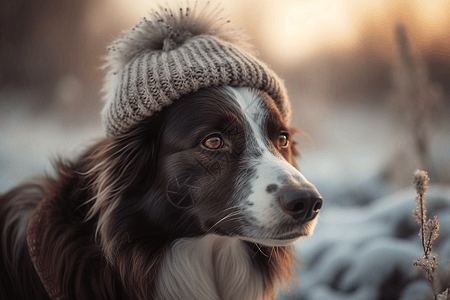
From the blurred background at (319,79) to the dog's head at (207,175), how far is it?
1.81 ft

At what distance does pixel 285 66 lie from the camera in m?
2.42

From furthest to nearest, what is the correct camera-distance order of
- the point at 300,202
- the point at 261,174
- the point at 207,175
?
the point at 207,175
the point at 261,174
the point at 300,202

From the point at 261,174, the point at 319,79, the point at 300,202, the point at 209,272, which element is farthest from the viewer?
the point at 319,79

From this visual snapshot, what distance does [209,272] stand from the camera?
1.57 meters

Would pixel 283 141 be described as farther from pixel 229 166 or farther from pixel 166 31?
pixel 166 31

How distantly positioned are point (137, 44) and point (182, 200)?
32.6 inches

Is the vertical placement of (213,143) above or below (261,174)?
above

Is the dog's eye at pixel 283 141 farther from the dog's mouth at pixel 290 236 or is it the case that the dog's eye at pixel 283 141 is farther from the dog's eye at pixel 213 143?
the dog's mouth at pixel 290 236

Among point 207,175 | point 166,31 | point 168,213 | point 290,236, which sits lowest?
point 290,236

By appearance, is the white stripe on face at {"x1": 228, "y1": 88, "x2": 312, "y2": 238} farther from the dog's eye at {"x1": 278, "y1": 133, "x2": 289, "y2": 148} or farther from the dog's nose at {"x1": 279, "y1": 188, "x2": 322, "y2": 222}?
the dog's eye at {"x1": 278, "y1": 133, "x2": 289, "y2": 148}

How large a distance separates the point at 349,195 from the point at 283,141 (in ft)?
3.45

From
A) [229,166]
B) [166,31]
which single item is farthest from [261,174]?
[166,31]

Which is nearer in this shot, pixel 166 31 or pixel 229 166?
pixel 229 166

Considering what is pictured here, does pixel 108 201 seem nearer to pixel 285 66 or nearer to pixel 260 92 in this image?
pixel 260 92
